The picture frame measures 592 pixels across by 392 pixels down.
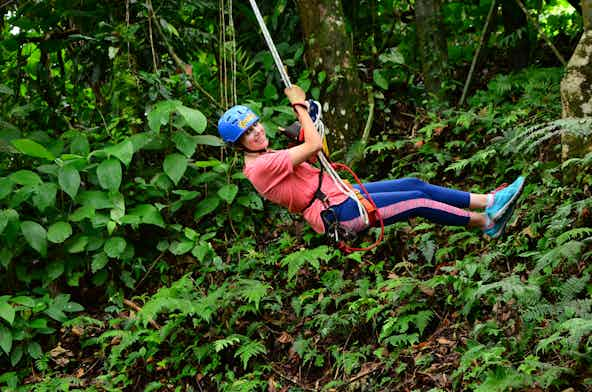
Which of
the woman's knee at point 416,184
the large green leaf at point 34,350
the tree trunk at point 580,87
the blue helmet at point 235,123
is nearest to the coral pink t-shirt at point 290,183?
the blue helmet at point 235,123

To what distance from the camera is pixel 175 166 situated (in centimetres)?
770

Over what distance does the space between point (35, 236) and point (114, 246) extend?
82 cm

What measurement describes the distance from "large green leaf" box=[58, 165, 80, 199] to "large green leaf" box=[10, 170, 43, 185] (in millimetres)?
322

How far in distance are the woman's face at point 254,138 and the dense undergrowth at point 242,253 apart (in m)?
1.37

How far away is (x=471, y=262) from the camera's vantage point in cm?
586

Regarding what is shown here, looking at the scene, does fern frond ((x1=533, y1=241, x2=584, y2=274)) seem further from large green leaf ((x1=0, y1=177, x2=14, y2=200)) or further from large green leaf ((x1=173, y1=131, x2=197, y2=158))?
large green leaf ((x1=0, y1=177, x2=14, y2=200))

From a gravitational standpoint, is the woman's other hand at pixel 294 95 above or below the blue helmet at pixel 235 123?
above

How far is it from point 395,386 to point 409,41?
4.99m

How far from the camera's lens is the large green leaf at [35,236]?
733 centimetres

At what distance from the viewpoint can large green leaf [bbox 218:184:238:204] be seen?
7.70 m

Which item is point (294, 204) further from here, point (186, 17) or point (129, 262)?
point (186, 17)

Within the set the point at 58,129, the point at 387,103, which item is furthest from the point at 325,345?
the point at 58,129

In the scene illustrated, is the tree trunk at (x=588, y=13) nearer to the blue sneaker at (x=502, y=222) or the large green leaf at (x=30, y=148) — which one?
the blue sneaker at (x=502, y=222)

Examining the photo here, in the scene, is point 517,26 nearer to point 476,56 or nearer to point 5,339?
point 476,56
